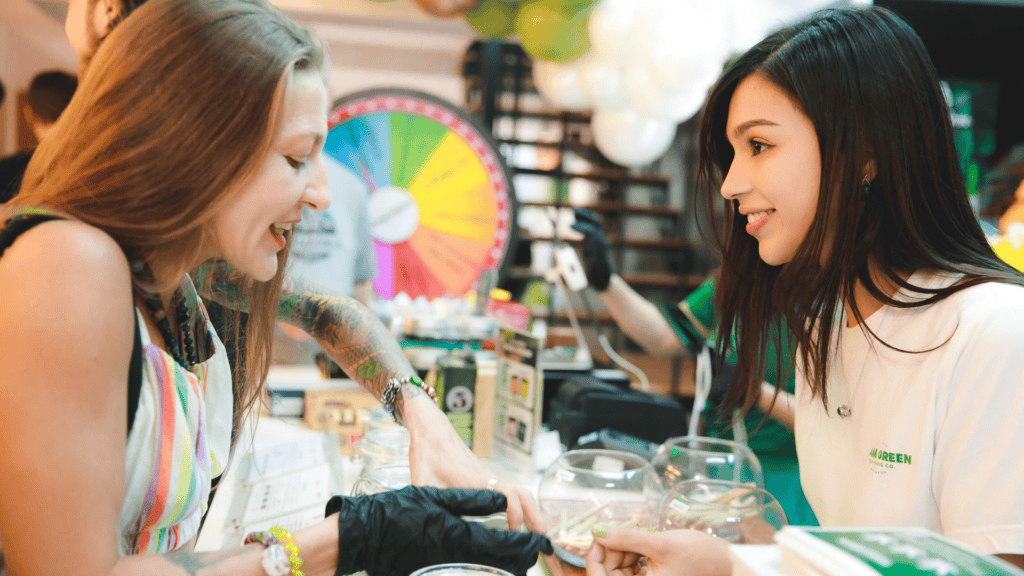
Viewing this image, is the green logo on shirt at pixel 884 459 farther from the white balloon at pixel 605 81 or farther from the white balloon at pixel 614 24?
the white balloon at pixel 605 81

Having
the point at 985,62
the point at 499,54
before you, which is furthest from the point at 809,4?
the point at 499,54

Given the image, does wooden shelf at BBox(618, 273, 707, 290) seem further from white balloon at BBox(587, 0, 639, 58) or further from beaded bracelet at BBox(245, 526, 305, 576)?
beaded bracelet at BBox(245, 526, 305, 576)

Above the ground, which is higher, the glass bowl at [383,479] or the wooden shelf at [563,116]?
the wooden shelf at [563,116]

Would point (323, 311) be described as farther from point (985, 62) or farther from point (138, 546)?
point (985, 62)

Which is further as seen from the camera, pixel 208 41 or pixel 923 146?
pixel 923 146

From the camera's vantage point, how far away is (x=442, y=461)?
3.83 feet

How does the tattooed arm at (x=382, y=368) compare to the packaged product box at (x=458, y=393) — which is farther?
the packaged product box at (x=458, y=393)

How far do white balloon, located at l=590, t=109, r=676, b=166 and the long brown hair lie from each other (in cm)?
361

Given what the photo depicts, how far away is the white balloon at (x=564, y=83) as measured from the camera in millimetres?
4039

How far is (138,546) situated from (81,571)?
0.22m

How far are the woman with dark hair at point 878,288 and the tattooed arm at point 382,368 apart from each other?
10.0 inches

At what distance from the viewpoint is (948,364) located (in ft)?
3.24

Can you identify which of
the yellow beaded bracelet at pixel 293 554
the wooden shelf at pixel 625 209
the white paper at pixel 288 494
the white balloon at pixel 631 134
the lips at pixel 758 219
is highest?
the white balloon at pixel 631 134

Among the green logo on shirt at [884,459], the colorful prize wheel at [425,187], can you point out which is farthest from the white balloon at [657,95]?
the green logo on shirt at [884,459]
